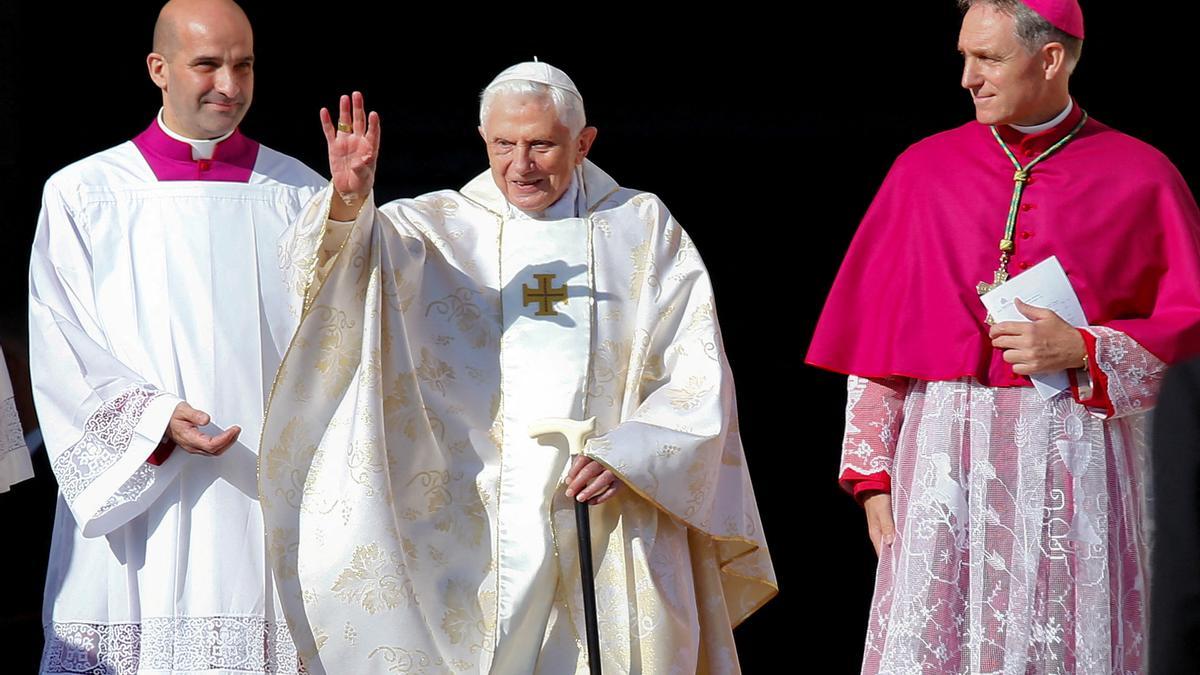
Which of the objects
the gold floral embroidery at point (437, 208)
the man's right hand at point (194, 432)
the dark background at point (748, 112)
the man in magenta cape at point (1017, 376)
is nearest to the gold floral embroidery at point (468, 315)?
the gold floral embroidery at point (437, 208)

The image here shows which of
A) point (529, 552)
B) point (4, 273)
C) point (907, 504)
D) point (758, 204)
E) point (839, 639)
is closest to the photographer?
point (907, 504)

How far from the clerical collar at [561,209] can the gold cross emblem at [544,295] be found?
0.16m

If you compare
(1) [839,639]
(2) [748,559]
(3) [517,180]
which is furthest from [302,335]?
(1) [839,639]

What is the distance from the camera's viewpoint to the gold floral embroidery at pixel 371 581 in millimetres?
4496

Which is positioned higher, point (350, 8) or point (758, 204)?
point (350, 8)

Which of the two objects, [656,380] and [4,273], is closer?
[656,380]

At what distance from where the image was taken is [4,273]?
21.1 ft

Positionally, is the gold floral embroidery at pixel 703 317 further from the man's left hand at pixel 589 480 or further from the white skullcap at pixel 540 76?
the white skullcap at pixel 540 76

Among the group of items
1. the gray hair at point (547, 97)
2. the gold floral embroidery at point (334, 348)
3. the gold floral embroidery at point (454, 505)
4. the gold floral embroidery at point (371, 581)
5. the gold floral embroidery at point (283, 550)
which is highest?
the gray hair at point (547, 97)

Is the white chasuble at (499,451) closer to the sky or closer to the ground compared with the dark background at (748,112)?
closer to the ground

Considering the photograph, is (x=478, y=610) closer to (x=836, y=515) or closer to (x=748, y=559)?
(x=748, y=559)

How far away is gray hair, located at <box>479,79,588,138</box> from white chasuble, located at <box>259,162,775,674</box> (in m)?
0.24

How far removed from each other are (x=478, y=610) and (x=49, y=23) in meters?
3.02

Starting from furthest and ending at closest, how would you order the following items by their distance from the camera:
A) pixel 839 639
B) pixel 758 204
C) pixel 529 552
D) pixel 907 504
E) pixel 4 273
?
1. pixel 758 204
2. pixel 839 639
3. pixel 4 273
4. pixel 529 552
5. pixel 907 504
